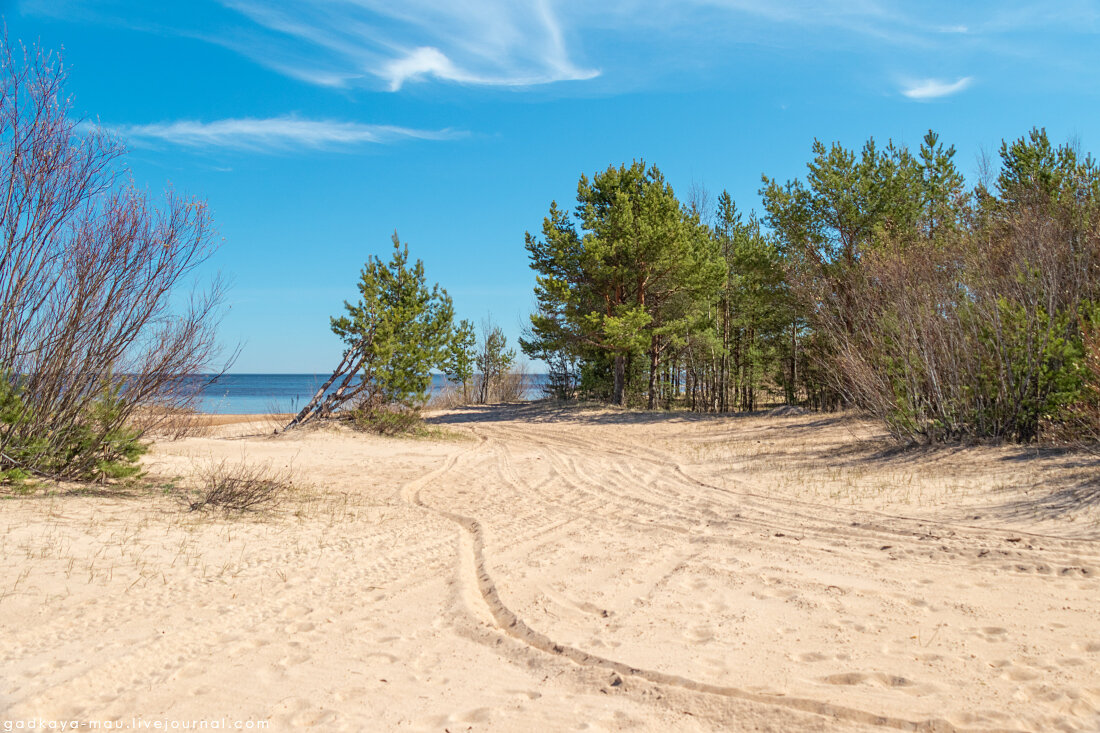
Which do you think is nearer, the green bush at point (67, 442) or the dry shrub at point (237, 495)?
the green bush at point (67, 442)

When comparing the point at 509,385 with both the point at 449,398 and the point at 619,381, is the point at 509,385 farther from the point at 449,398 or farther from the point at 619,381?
the point at 619,381

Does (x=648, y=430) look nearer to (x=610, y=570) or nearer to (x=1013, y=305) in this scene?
(x=1013, y=305)

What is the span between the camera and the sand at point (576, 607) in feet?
10.8

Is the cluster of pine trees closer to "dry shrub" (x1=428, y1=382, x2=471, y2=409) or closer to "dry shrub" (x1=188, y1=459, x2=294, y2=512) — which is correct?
"dry shrub" (x1=428, y1=382, x2=471, y2=409)

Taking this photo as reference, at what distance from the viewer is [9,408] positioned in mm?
7207

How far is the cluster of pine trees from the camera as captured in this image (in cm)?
1039

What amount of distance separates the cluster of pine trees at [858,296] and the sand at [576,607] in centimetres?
197

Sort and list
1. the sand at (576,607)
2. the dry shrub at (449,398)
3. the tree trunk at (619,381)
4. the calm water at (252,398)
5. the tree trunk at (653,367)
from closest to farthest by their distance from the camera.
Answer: the sand at (576,607) → the calm water at (252,398) → the tree trunk at (619,381) → the tree trunk at (653,367) → the dry shrub at (449,398)

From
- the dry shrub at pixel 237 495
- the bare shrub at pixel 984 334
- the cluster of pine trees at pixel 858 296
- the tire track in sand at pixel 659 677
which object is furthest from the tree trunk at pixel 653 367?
the tire track in sand at pixel 659 677

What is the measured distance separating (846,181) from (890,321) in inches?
406

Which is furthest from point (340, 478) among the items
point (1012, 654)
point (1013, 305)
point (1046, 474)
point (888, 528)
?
point (1013, 305)

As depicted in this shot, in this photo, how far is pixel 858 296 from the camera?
15.6 metres

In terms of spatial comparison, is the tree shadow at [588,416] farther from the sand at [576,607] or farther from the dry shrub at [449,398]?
the sand at [576,607]

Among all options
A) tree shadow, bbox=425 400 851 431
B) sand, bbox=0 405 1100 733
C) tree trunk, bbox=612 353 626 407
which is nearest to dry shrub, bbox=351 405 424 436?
tree shadow, bbox=425 400 851 431
